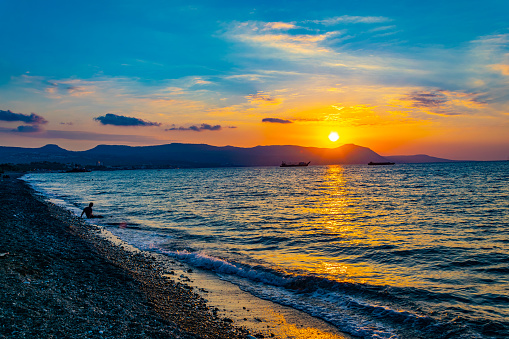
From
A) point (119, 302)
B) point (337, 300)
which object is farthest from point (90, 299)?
point (337, 300)

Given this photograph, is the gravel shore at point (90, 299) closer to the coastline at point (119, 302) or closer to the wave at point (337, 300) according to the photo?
the coastline at point (119, 302)

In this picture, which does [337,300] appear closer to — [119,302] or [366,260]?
[366,260]

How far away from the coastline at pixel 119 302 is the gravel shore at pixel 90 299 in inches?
0.8

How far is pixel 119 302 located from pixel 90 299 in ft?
2.73

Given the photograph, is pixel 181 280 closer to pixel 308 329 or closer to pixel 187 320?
pixel 187 320

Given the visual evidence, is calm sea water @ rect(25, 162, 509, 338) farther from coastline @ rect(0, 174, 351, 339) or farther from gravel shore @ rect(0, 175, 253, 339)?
gravel shore @ rect(0, 175, 253, 339)

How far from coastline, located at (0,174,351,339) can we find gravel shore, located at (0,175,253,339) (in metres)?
0.02

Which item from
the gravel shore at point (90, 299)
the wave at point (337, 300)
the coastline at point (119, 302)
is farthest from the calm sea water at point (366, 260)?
the gravel shore at point (90, 299)

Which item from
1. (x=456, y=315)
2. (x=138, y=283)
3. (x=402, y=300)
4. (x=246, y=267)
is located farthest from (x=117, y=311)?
(x=456, y=315)

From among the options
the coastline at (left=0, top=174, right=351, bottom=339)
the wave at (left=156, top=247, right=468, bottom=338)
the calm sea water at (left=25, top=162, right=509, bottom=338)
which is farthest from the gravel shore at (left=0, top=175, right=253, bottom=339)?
the calm sea water at (left=25, top=162, right=509, bottom=338)

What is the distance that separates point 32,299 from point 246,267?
9.49 meters

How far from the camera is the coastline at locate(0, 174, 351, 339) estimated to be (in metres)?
7.93

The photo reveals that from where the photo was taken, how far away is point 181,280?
→ 562 inches

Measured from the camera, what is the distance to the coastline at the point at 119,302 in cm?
793
